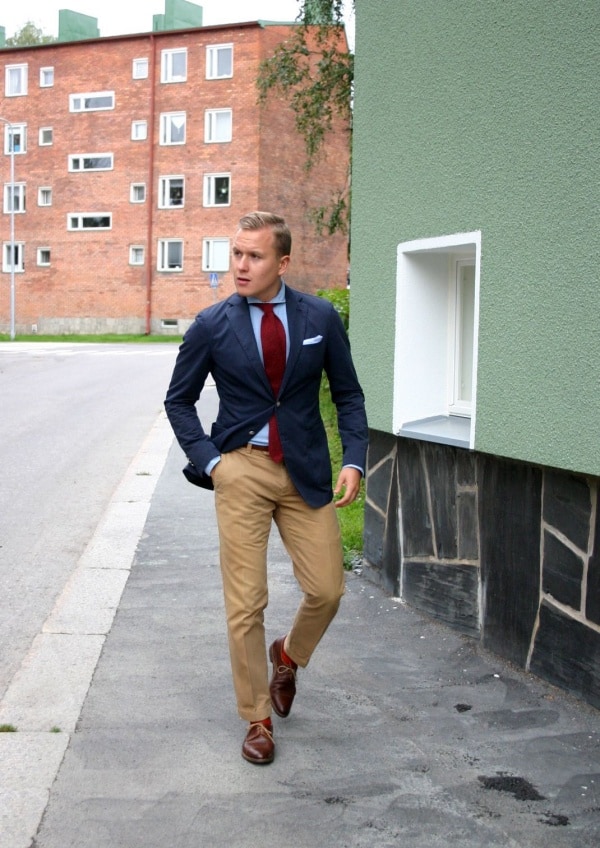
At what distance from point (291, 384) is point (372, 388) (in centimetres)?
247

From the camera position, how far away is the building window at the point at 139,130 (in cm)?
5178

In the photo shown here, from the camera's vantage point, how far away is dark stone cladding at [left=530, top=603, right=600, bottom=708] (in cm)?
468

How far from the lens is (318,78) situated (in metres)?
17.3

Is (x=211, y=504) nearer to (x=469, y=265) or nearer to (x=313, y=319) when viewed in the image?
(x=469, y=265)

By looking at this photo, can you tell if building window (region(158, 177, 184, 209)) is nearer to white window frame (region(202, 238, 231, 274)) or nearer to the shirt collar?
white window frame (region(202, 238, 231, 274))

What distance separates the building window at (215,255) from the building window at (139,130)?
5925 millimetres

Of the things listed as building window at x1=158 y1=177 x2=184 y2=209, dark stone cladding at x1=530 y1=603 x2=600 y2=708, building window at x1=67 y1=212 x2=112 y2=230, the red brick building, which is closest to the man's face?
dark stone cladding at x1=530 y1=603 x2=600 y2=708

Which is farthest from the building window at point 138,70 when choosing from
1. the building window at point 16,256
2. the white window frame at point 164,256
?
the building window at point 16,256

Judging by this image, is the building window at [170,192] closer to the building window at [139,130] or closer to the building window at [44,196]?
the building window at [139,130]

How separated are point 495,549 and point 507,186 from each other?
1.70 m

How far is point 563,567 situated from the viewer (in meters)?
4.88

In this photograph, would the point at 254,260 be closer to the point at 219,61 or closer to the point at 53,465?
the point at 53,465

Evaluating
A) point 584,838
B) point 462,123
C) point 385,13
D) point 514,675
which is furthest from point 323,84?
point 584,838

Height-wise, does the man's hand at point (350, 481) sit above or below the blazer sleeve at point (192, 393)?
Result: below
